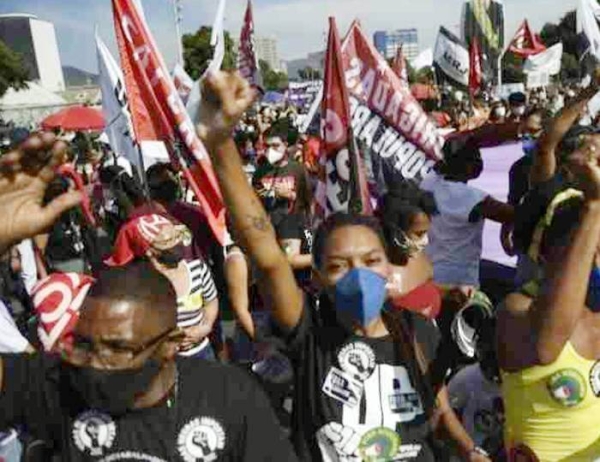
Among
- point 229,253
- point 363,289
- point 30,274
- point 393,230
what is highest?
point 363,289

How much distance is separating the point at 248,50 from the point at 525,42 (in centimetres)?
1144

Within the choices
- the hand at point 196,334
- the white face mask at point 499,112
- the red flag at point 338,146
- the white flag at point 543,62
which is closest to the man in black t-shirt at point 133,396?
the hand at point 196,334

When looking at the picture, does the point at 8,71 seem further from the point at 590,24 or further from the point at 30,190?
the point at 30,190

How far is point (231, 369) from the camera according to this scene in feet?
6.18

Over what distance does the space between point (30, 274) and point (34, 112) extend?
60.7 metres

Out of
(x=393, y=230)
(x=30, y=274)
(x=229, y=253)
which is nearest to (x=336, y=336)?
(x=393, y=230)

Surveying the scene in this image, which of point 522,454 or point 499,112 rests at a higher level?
point 522,454

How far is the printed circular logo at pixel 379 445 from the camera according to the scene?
212 cm

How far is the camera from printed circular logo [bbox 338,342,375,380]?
2.14 m

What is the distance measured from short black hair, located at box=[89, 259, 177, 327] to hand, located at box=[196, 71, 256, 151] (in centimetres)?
35

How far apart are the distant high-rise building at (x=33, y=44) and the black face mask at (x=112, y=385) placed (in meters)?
105

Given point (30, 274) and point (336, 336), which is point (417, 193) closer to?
point (336, 336)

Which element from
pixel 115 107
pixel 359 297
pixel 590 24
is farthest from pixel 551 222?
pixel 590 24

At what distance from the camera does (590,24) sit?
24.0ft
